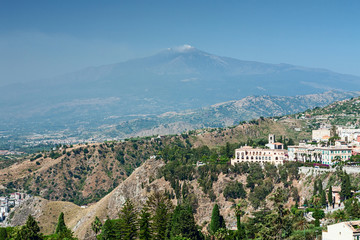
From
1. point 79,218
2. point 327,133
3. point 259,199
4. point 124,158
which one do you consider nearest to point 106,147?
point 124,158

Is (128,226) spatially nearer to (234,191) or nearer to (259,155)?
(234,191)

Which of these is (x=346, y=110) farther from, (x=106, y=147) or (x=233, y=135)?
(x=106, y=147)

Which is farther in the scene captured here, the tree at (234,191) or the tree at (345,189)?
the tree at (234,191)

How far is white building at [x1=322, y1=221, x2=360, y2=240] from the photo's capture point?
56.2 meters

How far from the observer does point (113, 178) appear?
16275cm

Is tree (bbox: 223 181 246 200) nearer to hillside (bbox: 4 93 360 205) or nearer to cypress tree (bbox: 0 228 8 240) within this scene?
cypress tree (bbox: 0 228 8 240)

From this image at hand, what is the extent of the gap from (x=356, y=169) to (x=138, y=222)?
127 ft

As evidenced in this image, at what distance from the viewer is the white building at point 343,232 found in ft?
185

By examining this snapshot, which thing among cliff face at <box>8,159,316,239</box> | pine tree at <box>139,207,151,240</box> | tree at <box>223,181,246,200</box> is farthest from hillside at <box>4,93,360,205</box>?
pine tree at <box>139,207,151,240</box>

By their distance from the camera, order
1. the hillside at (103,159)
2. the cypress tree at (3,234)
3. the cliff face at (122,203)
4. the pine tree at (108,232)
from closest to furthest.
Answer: the pine tree at (108,232) < the cypress tree at (3,234) < the cliff face at (122,203) < the hillside at (103,159)

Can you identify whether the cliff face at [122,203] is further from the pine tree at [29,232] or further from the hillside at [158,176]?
the pine tree at [29,232]

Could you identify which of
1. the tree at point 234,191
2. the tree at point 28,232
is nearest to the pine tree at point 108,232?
the tree at point 28,232

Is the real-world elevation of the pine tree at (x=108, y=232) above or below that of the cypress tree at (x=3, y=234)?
above

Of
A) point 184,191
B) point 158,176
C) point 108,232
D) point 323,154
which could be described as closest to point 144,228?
point 108,232
